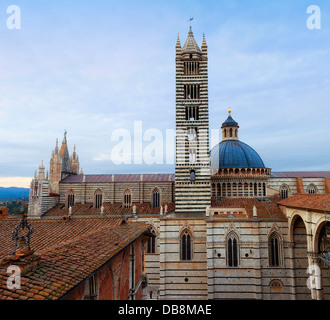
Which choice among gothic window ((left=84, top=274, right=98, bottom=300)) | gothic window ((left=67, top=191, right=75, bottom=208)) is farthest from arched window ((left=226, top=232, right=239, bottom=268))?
gothic window ((left=67, top=191, right=75, bottom=208))

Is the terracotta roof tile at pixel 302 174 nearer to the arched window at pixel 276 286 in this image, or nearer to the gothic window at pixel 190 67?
the arched window at pixel 276 286

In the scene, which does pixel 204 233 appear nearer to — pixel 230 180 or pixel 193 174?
pixel 193 174

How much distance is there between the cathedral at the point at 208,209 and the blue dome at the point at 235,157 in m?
0.13

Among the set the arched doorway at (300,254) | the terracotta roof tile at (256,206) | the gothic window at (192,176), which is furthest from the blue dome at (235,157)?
the arched doorway at (300,254)

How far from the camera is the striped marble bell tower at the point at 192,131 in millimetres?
24969

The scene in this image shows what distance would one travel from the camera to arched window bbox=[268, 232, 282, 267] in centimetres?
2038

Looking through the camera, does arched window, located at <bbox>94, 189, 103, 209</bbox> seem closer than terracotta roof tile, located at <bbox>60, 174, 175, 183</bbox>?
Yes

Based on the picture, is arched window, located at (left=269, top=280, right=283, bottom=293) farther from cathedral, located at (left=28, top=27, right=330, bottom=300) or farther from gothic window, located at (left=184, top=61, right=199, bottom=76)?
gothic window, located at (left=184, top=61, right=199, bottom=76)

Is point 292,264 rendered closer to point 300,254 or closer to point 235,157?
point 300,254

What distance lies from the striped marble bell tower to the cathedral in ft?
0.33

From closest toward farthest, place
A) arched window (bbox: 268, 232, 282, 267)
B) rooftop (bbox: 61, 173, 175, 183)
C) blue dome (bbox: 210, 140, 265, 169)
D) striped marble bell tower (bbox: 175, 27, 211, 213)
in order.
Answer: arched window (bbox: 268, 232, 282, 267), striped marble bell tower (bbox: 175, 27, 211, 213), blue dome (bbox: 210, 140, 265, 169), rooftop (bbox: 61, 173, 175, 183)

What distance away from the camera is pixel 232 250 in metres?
20.7

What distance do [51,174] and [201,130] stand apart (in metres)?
21.3
